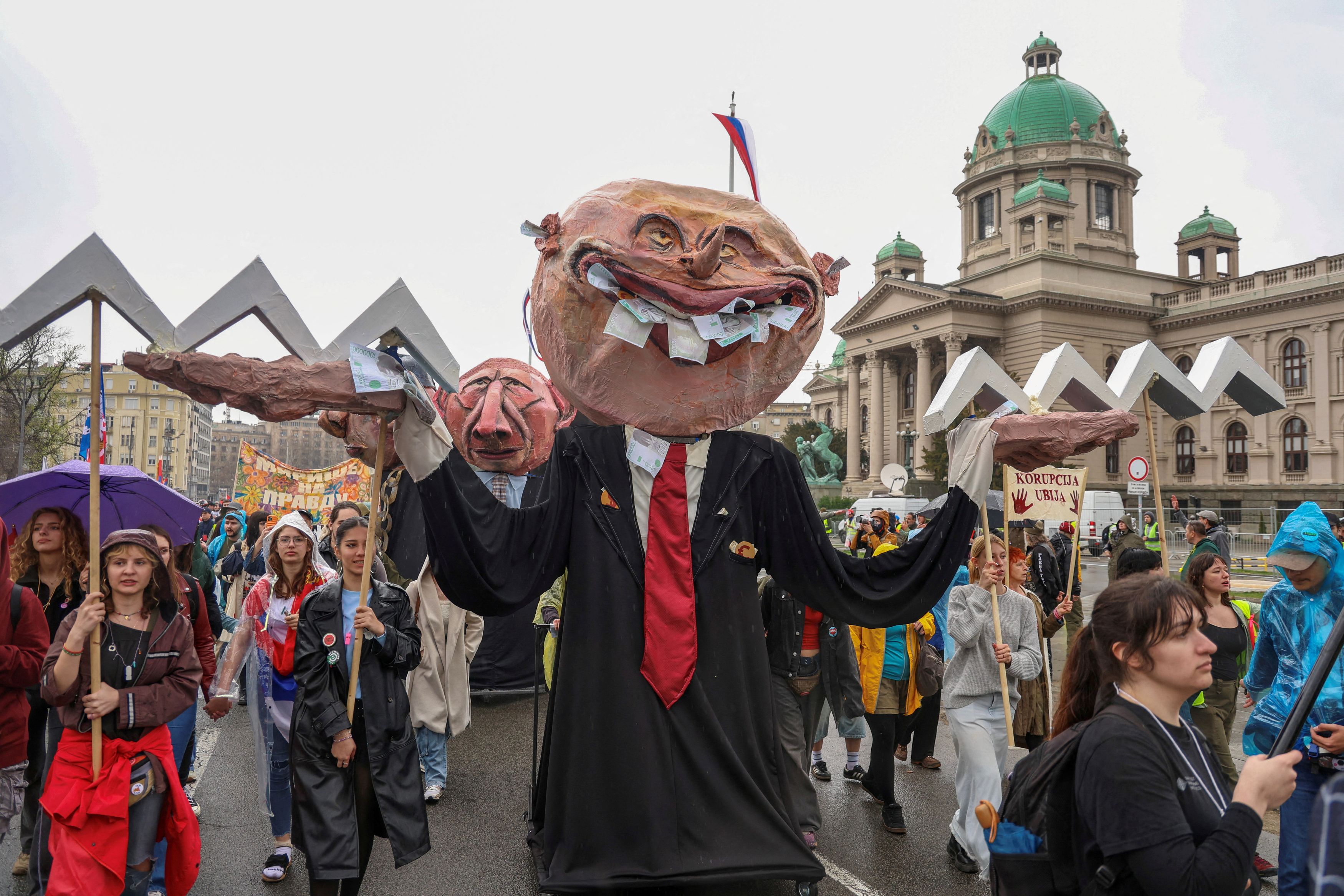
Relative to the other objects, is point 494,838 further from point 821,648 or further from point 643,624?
point 643,624

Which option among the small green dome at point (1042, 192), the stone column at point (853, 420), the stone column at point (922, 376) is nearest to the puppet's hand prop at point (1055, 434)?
the stone column at point (922, 376)

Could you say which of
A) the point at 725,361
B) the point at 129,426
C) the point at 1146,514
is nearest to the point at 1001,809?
the point at 725,361

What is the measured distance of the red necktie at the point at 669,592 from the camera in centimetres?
342

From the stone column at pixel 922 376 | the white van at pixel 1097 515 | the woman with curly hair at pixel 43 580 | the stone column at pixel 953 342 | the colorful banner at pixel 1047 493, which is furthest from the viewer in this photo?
the stone column at pixel 922 376

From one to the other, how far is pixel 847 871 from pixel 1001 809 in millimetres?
2592

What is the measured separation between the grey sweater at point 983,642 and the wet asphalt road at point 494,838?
88cm

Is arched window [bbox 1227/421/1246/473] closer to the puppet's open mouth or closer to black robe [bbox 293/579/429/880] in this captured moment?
the puppet's open mouth

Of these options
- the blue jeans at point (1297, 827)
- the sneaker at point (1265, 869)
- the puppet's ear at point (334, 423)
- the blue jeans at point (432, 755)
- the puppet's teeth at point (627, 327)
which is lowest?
the sneaker at point (1265, 869)

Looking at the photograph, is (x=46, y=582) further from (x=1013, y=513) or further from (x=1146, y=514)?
(x=1146, y=514)

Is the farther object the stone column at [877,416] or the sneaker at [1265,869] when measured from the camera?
the stone column at [877,416]

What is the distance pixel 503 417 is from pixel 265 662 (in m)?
2.98

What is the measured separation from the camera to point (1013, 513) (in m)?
9.09

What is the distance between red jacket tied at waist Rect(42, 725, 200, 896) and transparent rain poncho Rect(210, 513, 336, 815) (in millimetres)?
931

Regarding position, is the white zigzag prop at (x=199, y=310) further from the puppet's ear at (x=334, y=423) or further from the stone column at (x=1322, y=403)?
the stone column at (x=1322, y=403)
